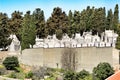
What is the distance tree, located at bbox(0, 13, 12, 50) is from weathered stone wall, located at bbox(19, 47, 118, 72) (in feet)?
24.2

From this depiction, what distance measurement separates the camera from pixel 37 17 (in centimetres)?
5841

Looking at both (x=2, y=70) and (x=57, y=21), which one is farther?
(x=57, y=21)

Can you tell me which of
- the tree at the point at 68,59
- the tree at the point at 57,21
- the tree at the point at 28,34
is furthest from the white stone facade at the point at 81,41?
the tree at the point at 68,59

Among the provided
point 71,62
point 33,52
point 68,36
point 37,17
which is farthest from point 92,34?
point 71,62

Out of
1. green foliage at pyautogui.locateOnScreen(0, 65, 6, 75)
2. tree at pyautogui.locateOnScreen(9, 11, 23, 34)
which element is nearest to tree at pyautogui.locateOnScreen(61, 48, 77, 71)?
green foliage at pyautogui.locateOnScreen(0, 65, 6, 75)

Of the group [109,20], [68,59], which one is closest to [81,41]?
[109,20]

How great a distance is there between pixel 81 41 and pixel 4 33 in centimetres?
935

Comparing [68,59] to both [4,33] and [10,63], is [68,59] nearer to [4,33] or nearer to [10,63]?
[10,63]

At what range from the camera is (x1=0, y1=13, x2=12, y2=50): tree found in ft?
158

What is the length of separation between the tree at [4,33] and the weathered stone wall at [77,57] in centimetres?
737

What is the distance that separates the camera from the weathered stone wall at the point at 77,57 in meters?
31.6

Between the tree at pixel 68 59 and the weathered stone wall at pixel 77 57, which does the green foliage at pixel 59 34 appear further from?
the tree at pixel 68 59

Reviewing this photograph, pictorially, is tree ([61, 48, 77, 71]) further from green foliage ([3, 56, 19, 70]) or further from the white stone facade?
the white stone facade

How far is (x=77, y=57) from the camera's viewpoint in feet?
113
